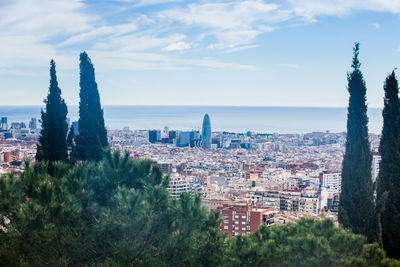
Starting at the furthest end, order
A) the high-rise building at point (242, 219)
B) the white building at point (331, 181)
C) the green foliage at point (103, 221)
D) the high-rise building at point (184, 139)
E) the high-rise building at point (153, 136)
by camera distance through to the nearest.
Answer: the high-rise building at point (184, 139) → the high-rise building at point (153, 136) → the white building at point (331, 181) → the high-rise building at point (242, 219) → the green foliage at point (103, 221)

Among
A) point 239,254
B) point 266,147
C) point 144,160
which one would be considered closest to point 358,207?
A: point 239,254

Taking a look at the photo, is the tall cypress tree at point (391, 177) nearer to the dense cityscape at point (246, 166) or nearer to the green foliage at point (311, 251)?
the green foliage at point (311, 251)

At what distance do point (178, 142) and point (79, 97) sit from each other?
319ft

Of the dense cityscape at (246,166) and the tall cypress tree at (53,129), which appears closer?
the tall cypress tree at (53,129)

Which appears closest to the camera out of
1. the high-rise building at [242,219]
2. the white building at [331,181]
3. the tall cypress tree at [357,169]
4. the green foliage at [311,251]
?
the green foliage at [311,251]

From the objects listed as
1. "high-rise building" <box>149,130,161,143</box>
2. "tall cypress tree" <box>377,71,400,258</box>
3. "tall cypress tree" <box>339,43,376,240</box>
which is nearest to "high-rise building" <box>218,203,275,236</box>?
"tall cypress tree" <box>377,71,400,258</box>

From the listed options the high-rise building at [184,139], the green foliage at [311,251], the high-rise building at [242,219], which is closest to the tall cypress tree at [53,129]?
the green foliage at [311,251]

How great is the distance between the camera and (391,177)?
7.99m

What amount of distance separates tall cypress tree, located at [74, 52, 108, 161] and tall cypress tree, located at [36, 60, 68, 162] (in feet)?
0.97

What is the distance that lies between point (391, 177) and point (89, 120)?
569 cm

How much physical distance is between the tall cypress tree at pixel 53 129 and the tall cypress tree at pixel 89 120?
0.30 meters

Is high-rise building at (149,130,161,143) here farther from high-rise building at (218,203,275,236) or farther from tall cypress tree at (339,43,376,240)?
tall cypress tree at (339,43,376,240)

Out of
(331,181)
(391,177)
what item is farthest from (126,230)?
(331,181)

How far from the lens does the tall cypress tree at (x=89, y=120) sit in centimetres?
791
